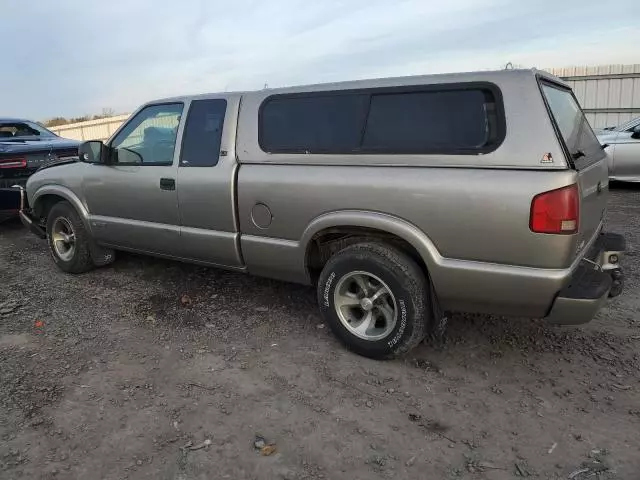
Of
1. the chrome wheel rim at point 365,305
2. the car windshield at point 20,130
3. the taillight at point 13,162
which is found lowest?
the chrome wheel rim at point 365,305

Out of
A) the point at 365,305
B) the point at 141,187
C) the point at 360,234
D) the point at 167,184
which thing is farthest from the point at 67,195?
the point at 365,305

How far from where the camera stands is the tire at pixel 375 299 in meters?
3.40

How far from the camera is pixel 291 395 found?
328cm

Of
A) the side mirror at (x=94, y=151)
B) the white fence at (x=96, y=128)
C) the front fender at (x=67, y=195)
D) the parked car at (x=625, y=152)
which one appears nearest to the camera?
the side mirror at (x=94, y=151)

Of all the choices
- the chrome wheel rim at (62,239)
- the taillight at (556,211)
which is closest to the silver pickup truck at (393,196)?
the taillight at (556,211)

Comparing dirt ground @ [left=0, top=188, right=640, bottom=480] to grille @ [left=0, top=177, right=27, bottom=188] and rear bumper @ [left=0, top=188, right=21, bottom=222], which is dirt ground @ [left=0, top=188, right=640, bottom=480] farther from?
grille @ [left=0, top=177, right=27, bottom=188]

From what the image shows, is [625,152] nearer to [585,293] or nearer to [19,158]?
[585,293]

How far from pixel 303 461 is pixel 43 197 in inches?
185

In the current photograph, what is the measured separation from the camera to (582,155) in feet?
10.7

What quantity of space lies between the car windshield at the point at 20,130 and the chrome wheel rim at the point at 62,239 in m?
4.02

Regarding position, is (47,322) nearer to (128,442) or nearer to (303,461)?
(128,442)

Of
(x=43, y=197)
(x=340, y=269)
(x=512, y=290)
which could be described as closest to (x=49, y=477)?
(x=340, y=269)

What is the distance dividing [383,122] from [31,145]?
6410 mm

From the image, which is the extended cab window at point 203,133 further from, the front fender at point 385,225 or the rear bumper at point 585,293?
the rear bumper at point 585,293
